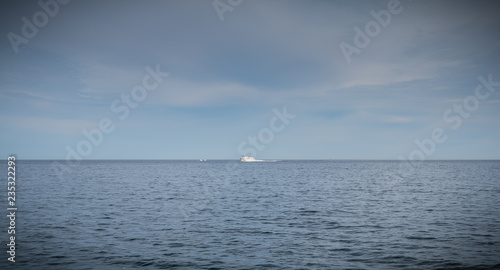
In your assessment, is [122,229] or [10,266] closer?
[10,266]

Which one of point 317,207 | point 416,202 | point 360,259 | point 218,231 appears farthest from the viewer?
point 416,202

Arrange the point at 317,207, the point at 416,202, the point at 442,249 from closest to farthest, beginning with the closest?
1. the point at 442,249
2. the point at 317,207
3. the point at 416,202

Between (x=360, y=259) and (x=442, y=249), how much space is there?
21.8ft

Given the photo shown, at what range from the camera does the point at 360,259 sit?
19047mm

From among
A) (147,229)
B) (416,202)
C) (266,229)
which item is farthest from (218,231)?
(416,202)

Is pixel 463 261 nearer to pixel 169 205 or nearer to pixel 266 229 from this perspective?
pixel 266 229

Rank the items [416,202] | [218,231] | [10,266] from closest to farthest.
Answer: [10,266] → [218,231] → [416,202]

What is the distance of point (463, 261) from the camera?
1842cm

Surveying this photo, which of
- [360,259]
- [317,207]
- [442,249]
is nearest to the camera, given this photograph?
[360,259]

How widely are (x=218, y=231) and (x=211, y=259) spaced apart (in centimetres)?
737

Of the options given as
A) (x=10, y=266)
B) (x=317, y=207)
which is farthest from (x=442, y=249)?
(x=10, y=266)

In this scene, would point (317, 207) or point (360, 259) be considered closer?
point (360, 259)

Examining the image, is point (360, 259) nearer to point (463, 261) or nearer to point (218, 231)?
point (463, 261)

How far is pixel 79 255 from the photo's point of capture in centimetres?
1978
